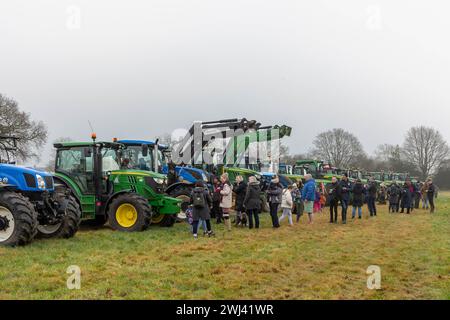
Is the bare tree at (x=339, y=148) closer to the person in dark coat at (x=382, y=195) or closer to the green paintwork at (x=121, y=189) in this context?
the person in dark coat at (x=382, y=195)

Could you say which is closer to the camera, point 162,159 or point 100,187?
point 100,187

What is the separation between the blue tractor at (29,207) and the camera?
8039 mm

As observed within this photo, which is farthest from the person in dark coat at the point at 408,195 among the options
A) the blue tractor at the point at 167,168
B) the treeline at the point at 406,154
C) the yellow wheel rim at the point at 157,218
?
the treeline at the point at 406,154

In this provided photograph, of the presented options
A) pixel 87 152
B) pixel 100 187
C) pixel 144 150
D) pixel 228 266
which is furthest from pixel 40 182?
pixel 228 266

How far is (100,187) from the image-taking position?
1138 cm

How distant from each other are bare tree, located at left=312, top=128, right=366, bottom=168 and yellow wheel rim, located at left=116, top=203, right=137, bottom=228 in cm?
5392

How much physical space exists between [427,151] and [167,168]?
58260 mm

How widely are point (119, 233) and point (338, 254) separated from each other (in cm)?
507

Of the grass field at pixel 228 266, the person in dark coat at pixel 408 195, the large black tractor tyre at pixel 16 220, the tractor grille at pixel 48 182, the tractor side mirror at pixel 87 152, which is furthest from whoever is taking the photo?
the person in dark coat at pixel 408 195

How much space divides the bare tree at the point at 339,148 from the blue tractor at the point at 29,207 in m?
55.8

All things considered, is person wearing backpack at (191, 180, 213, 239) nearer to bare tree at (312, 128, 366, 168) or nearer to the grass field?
the grass field

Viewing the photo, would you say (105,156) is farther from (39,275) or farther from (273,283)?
(273,283)

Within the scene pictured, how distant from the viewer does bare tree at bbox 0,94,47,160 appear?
3306 centimetres

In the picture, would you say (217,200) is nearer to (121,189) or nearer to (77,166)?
(121,189)
